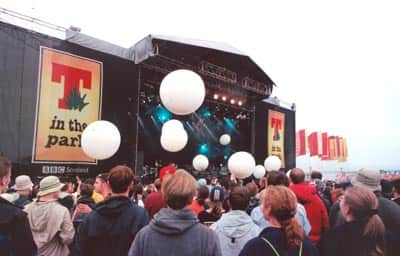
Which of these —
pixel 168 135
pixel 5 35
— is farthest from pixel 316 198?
pixel 5 35

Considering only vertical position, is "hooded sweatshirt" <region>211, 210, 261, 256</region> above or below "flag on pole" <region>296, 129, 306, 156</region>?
below

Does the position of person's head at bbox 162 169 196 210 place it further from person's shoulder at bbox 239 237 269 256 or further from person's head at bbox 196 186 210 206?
person's head at bbox 196 186 210 206

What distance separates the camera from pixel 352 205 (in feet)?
5.93

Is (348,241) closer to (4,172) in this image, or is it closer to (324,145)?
(4,172)

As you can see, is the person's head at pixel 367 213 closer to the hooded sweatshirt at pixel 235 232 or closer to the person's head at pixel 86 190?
the hooded sweatshirt at pixel 235 232

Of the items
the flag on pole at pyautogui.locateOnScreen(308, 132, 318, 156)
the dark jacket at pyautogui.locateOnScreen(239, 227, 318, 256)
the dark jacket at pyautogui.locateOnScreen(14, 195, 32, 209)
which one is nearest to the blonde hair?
the dark jacket at pyautogui.locateOnScreen(239, 227, 318, 256)

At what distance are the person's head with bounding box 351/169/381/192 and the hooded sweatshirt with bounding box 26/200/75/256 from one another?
2364 millimetres

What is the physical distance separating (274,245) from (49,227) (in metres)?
1.81

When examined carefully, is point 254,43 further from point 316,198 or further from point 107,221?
point 107,221

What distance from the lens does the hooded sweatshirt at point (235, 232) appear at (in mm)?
2162

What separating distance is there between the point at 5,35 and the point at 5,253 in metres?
4.65

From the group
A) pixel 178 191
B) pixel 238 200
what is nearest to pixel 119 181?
pixel 178 191

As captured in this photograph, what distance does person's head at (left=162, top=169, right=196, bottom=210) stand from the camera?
60.3 inches

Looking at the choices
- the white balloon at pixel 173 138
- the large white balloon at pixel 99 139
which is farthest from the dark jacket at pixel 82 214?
the white balloon at pixel 173 138
